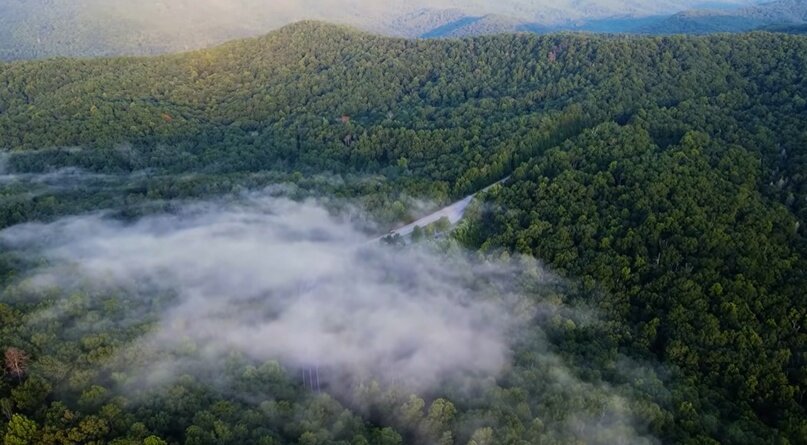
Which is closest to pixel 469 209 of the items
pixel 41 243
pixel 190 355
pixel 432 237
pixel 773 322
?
pixel 432 237

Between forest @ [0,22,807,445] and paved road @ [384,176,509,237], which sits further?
paved road @ [384,176,509,237]

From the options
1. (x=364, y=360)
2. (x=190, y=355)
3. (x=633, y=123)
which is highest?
(x=633, y=123)

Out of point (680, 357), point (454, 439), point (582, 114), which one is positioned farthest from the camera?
point (582, 114)

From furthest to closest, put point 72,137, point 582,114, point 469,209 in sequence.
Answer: point 72,137 < point 582,114 < point 469,209

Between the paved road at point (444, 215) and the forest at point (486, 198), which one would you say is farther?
the paved road at point (444, 215)

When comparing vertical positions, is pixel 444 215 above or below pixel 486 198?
below

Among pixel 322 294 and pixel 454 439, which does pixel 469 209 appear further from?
pixel 454 439

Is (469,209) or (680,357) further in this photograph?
(469,209)

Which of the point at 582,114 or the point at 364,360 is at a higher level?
the point at 582,114
